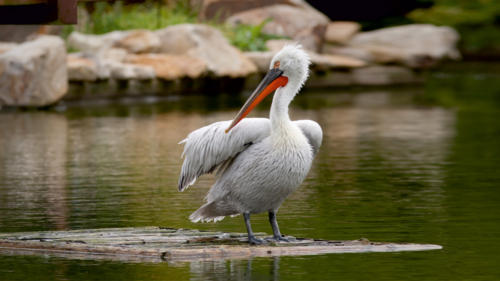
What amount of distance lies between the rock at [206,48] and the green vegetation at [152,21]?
1614 mm

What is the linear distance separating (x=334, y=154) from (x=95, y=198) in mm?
4092

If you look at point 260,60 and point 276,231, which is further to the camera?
point 260,60

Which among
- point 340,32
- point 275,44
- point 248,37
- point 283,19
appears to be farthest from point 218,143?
point 340,32

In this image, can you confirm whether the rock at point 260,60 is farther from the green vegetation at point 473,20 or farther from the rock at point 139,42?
the green vegetation at point 473,20

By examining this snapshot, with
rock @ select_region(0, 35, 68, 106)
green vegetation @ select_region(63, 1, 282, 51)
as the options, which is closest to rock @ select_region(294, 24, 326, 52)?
green vegetation @ select_region(63, 1, 282, 51)

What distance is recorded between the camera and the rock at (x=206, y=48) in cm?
2250

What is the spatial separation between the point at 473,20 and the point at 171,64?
1782 cm

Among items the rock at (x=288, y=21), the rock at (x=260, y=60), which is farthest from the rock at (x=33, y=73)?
the rock at (x=288, y=21)

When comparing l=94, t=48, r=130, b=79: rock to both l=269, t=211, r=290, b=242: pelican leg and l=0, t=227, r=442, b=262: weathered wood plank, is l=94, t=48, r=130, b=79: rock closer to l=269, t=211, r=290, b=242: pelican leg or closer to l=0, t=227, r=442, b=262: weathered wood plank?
l=0, t=227, r=442, b=262: weathered wood plank

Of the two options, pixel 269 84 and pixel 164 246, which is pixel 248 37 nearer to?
pixel 269 84

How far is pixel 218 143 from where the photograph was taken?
6.92m

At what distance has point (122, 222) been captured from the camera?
8203 millimetres

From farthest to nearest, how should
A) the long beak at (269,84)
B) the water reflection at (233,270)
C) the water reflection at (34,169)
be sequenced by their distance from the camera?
the water reflection at (34,169) → the long beak at (269,84) → the water reflection at (233,270)

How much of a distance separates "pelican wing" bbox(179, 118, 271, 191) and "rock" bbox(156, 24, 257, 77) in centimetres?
1526
